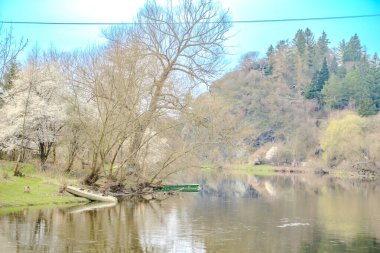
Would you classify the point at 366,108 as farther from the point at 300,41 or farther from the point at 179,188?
the point at 179,188

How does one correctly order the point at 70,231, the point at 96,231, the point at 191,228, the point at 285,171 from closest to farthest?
the point at 70,231, the point at 96,231, the point at 191,228, the point at 285,171

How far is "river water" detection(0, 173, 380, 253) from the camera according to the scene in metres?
18.6

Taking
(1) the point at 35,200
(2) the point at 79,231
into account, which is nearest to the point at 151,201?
(1) the point at 35,200

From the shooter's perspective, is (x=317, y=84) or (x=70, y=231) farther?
(x=317, y=84)

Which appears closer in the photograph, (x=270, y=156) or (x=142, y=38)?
(x=142, y=38)

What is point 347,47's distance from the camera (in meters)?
187

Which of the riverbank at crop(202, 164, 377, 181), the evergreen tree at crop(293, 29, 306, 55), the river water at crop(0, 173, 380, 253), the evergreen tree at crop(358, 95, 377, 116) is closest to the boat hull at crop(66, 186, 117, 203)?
the river water at crop(0, 173, 380, 253)

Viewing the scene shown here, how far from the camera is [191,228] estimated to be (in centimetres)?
2352

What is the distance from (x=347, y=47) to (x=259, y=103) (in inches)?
2240

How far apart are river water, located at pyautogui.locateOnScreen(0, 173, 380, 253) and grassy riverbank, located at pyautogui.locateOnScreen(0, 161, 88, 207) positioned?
1588mm

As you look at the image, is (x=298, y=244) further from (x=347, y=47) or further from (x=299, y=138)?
(x=347, y=47)

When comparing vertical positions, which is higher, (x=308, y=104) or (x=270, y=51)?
(x=270, y=51)

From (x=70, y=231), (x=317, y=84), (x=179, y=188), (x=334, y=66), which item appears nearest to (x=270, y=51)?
(x=334, y=66)

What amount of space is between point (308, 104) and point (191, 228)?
12753cm
